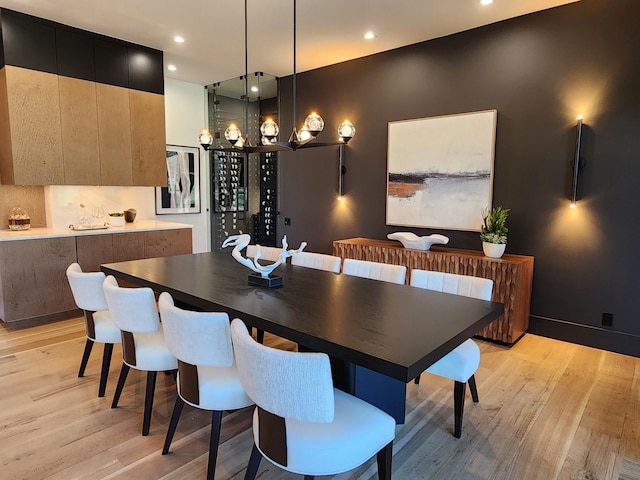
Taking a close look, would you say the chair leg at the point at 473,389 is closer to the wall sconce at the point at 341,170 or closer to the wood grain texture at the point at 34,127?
the wall sconce at the point at 341,170

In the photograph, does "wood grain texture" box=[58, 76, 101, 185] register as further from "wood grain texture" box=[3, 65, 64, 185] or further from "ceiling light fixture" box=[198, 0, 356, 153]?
"ceiling light fixture" box=[198, 0, 356, 153]

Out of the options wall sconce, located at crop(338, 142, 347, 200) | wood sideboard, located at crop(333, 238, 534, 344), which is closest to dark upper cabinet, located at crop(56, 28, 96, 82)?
wall sconce, located at crop(338, 142, 347, 200)

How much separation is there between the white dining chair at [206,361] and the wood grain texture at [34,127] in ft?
10.9

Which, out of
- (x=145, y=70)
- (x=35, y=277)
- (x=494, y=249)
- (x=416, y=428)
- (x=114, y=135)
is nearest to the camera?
(x=416, y=428)

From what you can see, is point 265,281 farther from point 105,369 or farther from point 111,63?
point 111,63

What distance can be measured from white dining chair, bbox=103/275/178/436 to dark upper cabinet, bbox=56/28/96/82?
3233 mm

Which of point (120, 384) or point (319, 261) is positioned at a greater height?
point (319, 261)

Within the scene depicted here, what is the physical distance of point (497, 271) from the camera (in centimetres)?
373

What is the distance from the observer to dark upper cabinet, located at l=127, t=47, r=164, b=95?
4.92 meters

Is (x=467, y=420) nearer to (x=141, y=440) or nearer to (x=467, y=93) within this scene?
(x=141, y=440)

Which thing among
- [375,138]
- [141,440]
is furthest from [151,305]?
[375,138]

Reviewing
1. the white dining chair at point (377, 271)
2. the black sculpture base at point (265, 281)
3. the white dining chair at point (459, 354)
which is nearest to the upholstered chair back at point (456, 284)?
the white dining chair at point (459, 354)

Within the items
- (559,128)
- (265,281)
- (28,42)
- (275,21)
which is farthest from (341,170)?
(28,42)

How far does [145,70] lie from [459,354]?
490 centimetres
